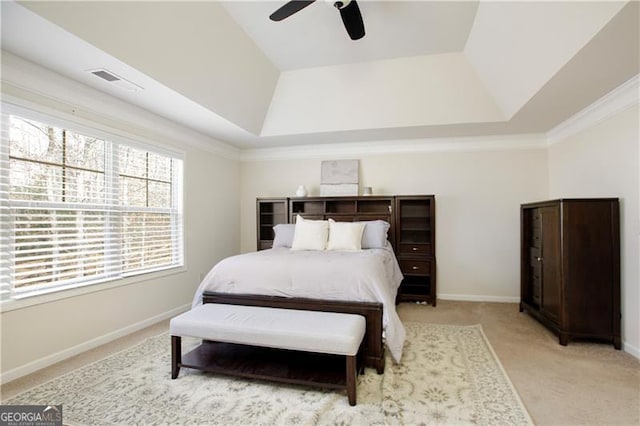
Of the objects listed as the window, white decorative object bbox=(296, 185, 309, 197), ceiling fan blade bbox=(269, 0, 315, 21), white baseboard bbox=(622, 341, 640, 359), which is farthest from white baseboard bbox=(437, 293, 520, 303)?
ceiling fan blade bbox=(269, 0, 315, 21)

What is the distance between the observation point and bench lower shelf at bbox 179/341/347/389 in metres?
2.14

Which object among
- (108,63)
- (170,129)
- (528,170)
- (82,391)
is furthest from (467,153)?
(82,391)

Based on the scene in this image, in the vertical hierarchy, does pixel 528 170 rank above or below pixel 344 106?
below

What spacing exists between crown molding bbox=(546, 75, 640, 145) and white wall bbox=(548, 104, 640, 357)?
57 millimetres

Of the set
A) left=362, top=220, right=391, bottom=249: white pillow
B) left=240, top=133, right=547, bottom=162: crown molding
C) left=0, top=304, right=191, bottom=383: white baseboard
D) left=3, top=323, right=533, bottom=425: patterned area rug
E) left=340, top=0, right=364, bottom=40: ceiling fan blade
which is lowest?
left=3, top=323, right=533, bottom=425: patterned area rug

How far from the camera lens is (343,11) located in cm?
242

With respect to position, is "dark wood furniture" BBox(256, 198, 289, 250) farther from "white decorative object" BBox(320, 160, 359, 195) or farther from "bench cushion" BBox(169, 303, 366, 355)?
"bench cushion" BBox(169, 303, 366, 355)

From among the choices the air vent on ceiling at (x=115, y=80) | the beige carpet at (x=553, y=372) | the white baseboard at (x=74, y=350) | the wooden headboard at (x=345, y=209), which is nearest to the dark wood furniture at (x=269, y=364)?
the beige carpet at (x=553, y=372)

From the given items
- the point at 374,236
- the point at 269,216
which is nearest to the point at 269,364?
the point at 374,236

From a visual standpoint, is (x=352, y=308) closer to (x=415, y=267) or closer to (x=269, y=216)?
(x=415, y=267)

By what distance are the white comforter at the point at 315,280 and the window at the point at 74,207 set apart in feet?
3.61

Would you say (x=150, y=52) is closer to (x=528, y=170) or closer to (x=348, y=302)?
(x=348, y=302)

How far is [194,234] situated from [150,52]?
247cm

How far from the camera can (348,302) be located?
2539mm
